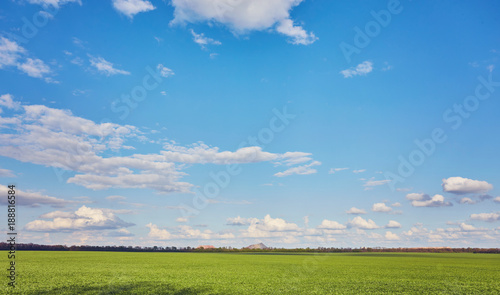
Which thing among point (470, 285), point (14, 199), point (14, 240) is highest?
point (14, 199)

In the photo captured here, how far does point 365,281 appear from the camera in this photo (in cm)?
3522

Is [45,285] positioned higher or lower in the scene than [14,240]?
lower

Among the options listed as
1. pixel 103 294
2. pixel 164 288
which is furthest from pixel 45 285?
pixel 164 288

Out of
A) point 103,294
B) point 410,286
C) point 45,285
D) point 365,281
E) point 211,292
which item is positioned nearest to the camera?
point 103,294

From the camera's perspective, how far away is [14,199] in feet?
94.0

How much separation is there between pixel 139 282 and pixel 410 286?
2720 cm

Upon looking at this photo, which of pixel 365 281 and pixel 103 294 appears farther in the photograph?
pixel 365 281

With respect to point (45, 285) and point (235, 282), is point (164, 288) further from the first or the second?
point (45, 285)

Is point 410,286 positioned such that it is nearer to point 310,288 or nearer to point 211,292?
point 310,288

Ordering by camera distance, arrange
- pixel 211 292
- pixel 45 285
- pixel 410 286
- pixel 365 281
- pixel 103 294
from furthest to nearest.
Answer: pixel 365 281, pixel 410 286, pixel 45 285, pixel 211 292, pixel 103 294

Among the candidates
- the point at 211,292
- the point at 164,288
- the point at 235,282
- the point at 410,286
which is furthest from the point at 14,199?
the point at 410,286

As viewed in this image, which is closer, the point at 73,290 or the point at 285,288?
the point at 73,290

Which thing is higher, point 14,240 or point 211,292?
point 14,240

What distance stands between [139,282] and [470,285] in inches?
1347
